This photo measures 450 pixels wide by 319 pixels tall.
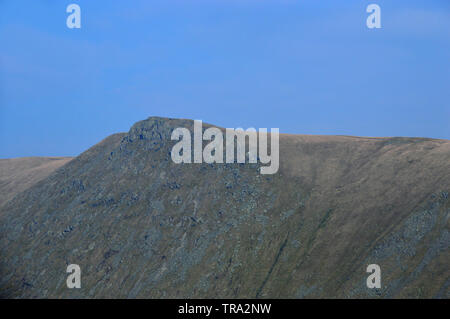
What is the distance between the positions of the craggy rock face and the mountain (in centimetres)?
3224

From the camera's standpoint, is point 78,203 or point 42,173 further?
point 42,173

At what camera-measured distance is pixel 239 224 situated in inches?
4178

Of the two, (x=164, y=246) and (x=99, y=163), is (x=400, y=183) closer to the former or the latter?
(x=164, y=246)

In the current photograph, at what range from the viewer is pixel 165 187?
119875 millimetres

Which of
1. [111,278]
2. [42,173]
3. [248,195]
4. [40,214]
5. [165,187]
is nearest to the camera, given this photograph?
[111,278]

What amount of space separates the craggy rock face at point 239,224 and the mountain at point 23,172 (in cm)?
3224

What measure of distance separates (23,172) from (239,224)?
10631 cm

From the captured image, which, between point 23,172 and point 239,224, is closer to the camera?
point 239,224

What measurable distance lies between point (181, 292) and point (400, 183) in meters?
44.8

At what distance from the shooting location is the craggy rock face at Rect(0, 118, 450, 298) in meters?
88.1

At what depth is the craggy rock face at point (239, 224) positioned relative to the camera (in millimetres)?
88125

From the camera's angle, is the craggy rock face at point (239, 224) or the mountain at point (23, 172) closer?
the craggy rock face at point (239, 224)

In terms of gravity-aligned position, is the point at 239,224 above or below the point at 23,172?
below
